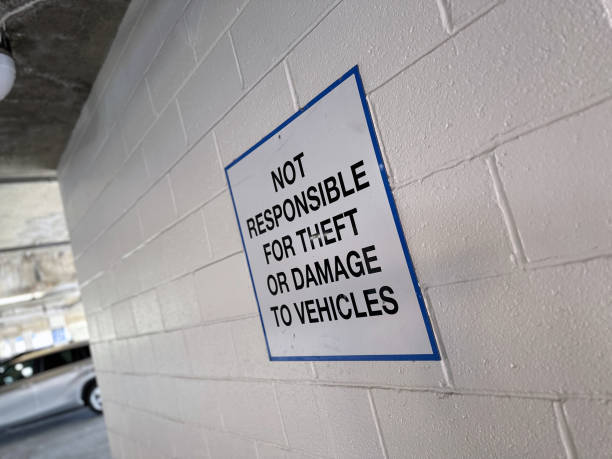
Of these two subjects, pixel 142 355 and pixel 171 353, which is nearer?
pixel 171 353

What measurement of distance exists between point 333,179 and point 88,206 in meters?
2.36

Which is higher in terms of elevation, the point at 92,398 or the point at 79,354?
the point at 79,354

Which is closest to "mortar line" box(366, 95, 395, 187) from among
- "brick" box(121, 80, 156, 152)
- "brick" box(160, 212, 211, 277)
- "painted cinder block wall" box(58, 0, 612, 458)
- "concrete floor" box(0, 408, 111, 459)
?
"painted cinder block wall" box(58, 0, 612, 458)

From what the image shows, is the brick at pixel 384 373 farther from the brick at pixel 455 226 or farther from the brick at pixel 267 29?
the brick at pixel 267 29

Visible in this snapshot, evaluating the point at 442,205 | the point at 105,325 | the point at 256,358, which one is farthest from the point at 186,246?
the point at 105,325

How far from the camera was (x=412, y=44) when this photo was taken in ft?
2.95

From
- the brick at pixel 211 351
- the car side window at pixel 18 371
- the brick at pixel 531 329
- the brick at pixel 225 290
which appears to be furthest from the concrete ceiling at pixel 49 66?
the car side window at pixel 18 371

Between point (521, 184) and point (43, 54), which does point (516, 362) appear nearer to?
point (521, 184)

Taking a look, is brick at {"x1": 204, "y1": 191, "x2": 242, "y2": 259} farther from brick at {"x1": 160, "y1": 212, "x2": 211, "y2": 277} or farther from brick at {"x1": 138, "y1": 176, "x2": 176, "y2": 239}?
brick at {"x1": 138, "y1": 176, "x2": 176, "y2": 239}

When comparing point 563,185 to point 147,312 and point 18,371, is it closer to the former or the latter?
point 147,312

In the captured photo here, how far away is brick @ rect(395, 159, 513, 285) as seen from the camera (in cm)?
82

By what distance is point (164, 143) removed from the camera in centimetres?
190

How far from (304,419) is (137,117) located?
1525 mm

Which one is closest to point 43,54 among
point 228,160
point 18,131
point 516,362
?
point 18,131
